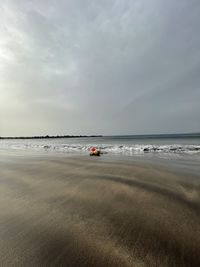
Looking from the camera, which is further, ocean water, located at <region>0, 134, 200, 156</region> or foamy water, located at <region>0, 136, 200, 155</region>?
foamy water, located at <region>0, 136, 200, 155</region>

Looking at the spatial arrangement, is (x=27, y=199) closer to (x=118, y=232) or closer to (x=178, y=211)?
(x=118, y=232)

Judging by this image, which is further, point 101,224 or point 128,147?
point 128,147

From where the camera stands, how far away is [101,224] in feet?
10.1

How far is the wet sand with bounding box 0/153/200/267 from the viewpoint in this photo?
224 centimetres

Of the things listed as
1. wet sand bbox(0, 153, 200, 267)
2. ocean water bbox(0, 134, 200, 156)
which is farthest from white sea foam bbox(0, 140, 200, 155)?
wet sand bbox(0, 153, 200, 267)

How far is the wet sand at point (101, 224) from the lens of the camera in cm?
224

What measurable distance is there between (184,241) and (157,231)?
404mm

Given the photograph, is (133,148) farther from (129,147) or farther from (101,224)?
(101,224)

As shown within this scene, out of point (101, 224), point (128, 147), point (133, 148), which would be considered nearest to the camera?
point (101, 224)

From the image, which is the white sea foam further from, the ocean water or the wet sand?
the wet sand

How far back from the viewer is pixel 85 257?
2236mm

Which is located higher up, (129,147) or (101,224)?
(129,147)

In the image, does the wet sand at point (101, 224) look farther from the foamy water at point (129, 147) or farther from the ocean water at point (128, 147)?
the foamy water at point (129, 147)

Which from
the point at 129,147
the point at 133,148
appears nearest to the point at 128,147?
the point at 129,147
